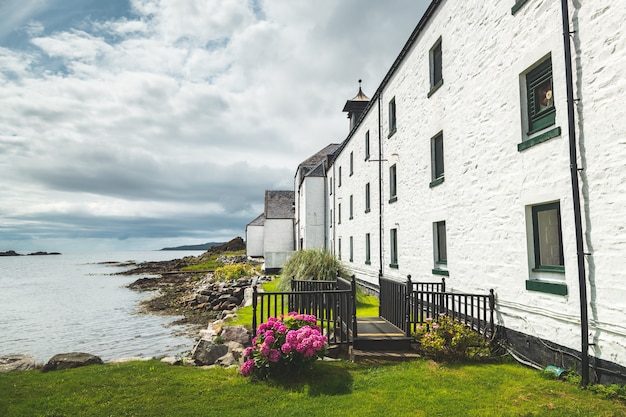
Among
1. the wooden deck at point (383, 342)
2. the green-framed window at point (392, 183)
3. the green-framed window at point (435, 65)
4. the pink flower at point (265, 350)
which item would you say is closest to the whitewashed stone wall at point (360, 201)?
the green-framed window at point (392, 183)

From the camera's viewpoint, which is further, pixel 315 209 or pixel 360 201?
pixel 315 209

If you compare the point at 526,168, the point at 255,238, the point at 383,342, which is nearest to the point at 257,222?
the point at 255,238

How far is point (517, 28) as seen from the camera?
8109 mm

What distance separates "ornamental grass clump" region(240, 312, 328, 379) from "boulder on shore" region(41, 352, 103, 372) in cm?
418

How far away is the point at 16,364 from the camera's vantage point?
364 inches

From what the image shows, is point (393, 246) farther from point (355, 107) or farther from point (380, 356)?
point (355, 107)

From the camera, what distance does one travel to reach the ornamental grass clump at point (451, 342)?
25.9ft

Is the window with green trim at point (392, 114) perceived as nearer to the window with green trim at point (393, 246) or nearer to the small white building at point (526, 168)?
the small white building at point (526, 168)

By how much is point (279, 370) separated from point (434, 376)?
9.02 ft

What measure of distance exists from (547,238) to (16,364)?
1165 centimetres

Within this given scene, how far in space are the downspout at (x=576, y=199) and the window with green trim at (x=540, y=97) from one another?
2.67ft

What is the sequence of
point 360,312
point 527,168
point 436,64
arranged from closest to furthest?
point 527,168 < point 436,64 < point 360,312

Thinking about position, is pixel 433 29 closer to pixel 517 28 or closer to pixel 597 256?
pixel 517 28

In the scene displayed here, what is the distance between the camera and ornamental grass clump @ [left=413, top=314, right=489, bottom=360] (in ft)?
25.9
